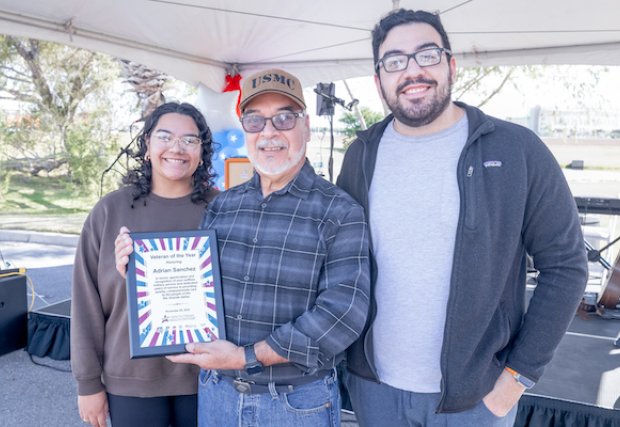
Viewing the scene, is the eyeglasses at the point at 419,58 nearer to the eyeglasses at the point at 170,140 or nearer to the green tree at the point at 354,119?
the eyeglasses at the point at 170,140

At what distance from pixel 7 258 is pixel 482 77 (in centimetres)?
1049

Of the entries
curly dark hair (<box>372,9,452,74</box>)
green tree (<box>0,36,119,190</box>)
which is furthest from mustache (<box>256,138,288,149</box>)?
green tree (<box>0,36,119,190</box>)

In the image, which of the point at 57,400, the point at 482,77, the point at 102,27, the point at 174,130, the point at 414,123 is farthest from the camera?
the point at 482,77

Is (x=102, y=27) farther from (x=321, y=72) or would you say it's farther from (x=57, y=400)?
(x=57, y=400)

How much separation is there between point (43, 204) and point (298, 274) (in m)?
13.6

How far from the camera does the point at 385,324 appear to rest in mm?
1557

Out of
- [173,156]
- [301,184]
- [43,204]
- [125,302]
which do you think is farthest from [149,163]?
[43,204]

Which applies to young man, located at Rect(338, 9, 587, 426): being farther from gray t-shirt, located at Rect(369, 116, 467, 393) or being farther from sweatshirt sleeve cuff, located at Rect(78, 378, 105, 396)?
sweatshirt sleeve cuff, located at Rect(78, 378, 105, 396)

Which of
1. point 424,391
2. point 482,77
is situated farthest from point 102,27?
point 482,77

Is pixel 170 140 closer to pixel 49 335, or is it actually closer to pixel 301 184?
pixel 301 184

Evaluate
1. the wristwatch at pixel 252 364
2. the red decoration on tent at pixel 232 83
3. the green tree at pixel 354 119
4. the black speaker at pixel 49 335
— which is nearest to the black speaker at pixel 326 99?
the red decoration on tent at pixel 232 83

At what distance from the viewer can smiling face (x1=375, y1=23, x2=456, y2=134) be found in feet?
5.06

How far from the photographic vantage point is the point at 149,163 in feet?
6.39

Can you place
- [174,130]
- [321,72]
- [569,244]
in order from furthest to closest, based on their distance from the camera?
[321,72]
[174,130]
[569,244]
